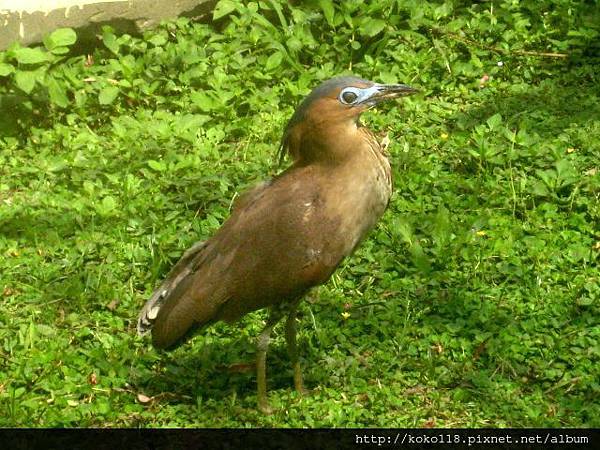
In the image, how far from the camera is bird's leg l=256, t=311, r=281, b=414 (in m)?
5.26

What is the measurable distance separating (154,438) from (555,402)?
1.88m

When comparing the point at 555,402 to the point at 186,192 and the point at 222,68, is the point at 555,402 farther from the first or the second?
the point at 222,68

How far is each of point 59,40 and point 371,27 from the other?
2.11 meters

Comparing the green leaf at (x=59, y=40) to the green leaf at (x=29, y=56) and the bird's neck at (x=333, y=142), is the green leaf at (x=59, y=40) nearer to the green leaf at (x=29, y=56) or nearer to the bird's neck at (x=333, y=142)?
the green leaf at (x=29, y=56)

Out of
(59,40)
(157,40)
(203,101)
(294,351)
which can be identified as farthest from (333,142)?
(157,40)

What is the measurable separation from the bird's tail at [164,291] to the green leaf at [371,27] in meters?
2.83

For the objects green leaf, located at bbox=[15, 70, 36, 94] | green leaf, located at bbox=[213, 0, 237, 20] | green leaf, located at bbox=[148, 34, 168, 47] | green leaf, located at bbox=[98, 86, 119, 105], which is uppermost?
green leaf, located at bbox=[15, 70, 36, 94]

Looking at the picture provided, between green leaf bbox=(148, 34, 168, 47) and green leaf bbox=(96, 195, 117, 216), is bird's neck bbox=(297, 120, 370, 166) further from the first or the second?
green leaf bbox=(148, 34, 168, 47)

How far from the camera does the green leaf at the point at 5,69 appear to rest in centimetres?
704

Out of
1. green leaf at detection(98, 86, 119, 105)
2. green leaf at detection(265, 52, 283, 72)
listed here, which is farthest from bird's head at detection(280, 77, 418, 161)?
green leaf at detection(98, 86, 119, 105)

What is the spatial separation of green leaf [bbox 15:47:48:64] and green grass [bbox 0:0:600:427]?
1 centimetres

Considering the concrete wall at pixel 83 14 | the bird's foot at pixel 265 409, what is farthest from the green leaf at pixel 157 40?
the bird's foot at pixel 265 409

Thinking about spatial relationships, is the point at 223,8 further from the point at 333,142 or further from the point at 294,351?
the point at 294,351

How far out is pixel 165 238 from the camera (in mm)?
6301
